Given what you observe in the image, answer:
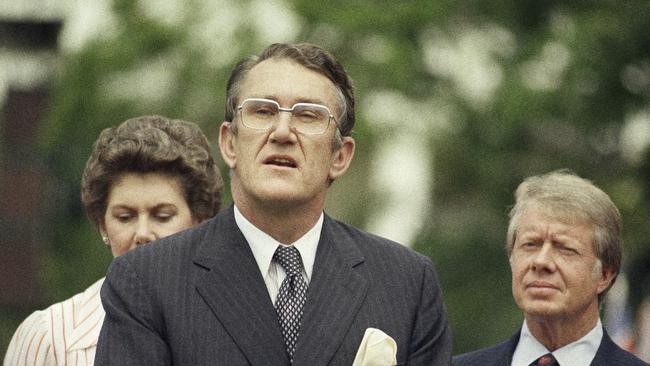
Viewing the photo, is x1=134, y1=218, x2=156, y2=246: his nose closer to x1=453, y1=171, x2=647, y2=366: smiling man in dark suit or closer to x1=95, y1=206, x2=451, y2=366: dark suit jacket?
x1=95, y1=206, x2=451, y2=366: dark suit jacket

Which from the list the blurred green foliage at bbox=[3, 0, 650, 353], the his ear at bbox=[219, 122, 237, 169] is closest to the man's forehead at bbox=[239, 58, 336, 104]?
the his ear at bbox=[219, 122, 237, 169]

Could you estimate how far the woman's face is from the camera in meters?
6.92

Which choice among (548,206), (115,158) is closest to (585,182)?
(548,206)

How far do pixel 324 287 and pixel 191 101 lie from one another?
46.2 feet

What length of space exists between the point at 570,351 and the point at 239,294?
186cm

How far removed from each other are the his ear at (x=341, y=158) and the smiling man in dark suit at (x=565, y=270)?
1.33 metres

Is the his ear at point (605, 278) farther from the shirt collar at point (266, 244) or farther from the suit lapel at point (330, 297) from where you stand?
the shirt collar at point (266, 244)

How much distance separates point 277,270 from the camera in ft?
19.1

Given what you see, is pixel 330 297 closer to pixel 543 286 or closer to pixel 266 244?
pixel 266 244

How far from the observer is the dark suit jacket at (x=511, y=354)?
7102mm

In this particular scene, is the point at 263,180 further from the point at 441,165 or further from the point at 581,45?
the point at 441,165

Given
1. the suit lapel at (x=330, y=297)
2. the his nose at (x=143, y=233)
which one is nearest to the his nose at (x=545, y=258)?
the suit lapel at (x=330, y=297)

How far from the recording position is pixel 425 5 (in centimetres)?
1888

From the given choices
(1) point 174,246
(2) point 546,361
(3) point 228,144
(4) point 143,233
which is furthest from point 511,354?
(1) point 174,246
